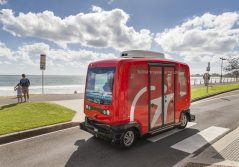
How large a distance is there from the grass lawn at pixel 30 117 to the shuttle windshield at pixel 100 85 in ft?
8.53

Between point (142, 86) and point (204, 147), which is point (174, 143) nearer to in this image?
→ point (204, 147)

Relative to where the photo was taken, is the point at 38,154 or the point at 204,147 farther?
the point at 204,147

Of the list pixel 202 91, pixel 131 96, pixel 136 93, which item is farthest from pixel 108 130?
pixel 202 91

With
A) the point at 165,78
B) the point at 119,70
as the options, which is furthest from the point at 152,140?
the point at 119,70

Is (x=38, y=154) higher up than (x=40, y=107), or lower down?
lower down

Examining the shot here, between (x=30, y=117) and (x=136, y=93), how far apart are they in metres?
5.16

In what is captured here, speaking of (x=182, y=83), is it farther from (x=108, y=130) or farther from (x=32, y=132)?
(x=32, y=132)

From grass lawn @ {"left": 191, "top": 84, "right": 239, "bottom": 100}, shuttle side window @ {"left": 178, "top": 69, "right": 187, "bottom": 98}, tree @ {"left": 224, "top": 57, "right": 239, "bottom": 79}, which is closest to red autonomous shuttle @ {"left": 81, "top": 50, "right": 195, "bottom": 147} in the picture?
shuttle side window @ {"left": 178, "top": 69, "right": 187, "bottom": 98}

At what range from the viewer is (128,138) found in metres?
6.34

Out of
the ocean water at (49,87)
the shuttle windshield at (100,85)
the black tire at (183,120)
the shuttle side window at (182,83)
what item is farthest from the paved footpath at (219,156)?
the ocean water at (49,87)

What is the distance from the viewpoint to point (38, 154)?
575 centimetres

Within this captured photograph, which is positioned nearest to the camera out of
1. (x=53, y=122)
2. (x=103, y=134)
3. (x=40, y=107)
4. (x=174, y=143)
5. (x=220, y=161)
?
(x=220, y=161)

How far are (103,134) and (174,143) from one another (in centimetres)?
245

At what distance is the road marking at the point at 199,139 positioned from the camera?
6355 mm
